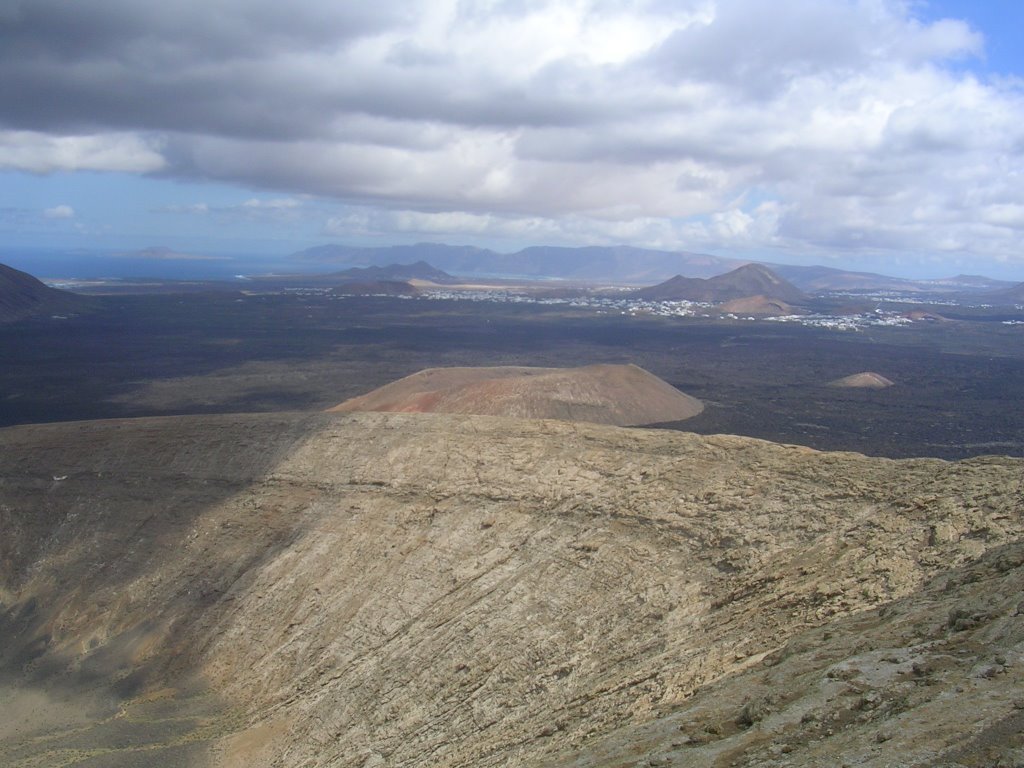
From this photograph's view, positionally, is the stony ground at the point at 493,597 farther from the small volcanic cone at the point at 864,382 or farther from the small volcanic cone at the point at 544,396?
the small volcanic cone at the point at 864,382

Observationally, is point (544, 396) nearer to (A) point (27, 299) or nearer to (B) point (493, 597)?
(B) point (493, 597)

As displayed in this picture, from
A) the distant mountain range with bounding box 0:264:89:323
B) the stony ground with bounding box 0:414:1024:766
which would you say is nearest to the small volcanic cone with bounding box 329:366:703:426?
the stony ground with bounding box 0:414:1024:766

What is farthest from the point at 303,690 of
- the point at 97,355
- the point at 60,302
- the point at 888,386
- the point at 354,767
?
the point at 60,302

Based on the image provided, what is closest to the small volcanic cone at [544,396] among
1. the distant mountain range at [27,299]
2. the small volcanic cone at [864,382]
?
the small volcanic cone at [864,382]

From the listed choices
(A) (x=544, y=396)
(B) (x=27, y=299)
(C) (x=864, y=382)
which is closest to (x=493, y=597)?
(A) (x=544, y=396)

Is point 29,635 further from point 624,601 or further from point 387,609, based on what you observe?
point 624,601

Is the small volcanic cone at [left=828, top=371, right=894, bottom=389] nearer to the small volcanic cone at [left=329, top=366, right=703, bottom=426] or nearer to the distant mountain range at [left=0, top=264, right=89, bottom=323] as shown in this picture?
the small volcanic cone at [left=329, top=366, right=703, bottom=426]
